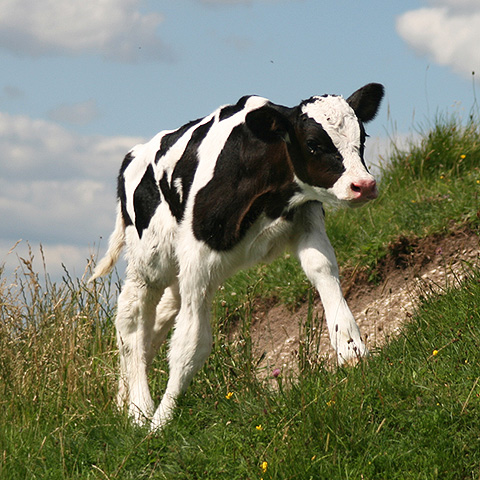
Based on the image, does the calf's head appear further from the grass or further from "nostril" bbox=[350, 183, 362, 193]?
the grass

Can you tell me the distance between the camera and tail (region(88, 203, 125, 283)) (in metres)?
7.00

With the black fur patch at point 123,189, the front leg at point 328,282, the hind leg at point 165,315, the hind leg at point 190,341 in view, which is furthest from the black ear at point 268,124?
the hind leg at point 165,315

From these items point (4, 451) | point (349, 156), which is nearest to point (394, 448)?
point (349, 156)

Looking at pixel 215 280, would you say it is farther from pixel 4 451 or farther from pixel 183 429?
pixel 4 451

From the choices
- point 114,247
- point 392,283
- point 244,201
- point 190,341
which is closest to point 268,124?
point 244,201

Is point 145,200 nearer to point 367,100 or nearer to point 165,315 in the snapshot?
point 165,315

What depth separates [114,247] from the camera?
276 inches

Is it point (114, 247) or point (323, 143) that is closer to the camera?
point (323, 143)

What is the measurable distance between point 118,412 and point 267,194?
6.22 ft

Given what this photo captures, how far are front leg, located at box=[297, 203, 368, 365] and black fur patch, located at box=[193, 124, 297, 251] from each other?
9.3 inches

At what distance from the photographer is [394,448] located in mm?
4043

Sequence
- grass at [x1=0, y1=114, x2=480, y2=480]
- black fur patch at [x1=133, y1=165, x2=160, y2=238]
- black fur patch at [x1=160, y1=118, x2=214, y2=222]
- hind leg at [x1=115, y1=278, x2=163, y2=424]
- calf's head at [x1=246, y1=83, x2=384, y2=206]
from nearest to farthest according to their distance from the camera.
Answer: grass at [x1=0, y1=114, x2=480, y2=480]
calf's head at [x1=246, y1=83, x2=384, y2=206]
black fur patch at [x1=160, y1=118, x2=214, y2=222]
black fur patch at [x1=133, y1=165, x2=160, y2=238]
hind leg at [x1=115, y1=278, x2=163, y2=424]

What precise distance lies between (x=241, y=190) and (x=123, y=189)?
71.8 inches

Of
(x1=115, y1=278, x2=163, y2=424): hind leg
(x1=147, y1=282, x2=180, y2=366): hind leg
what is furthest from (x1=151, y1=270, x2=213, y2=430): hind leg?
(x1=147, y1=282, x2=180, y2=366): hind leg
